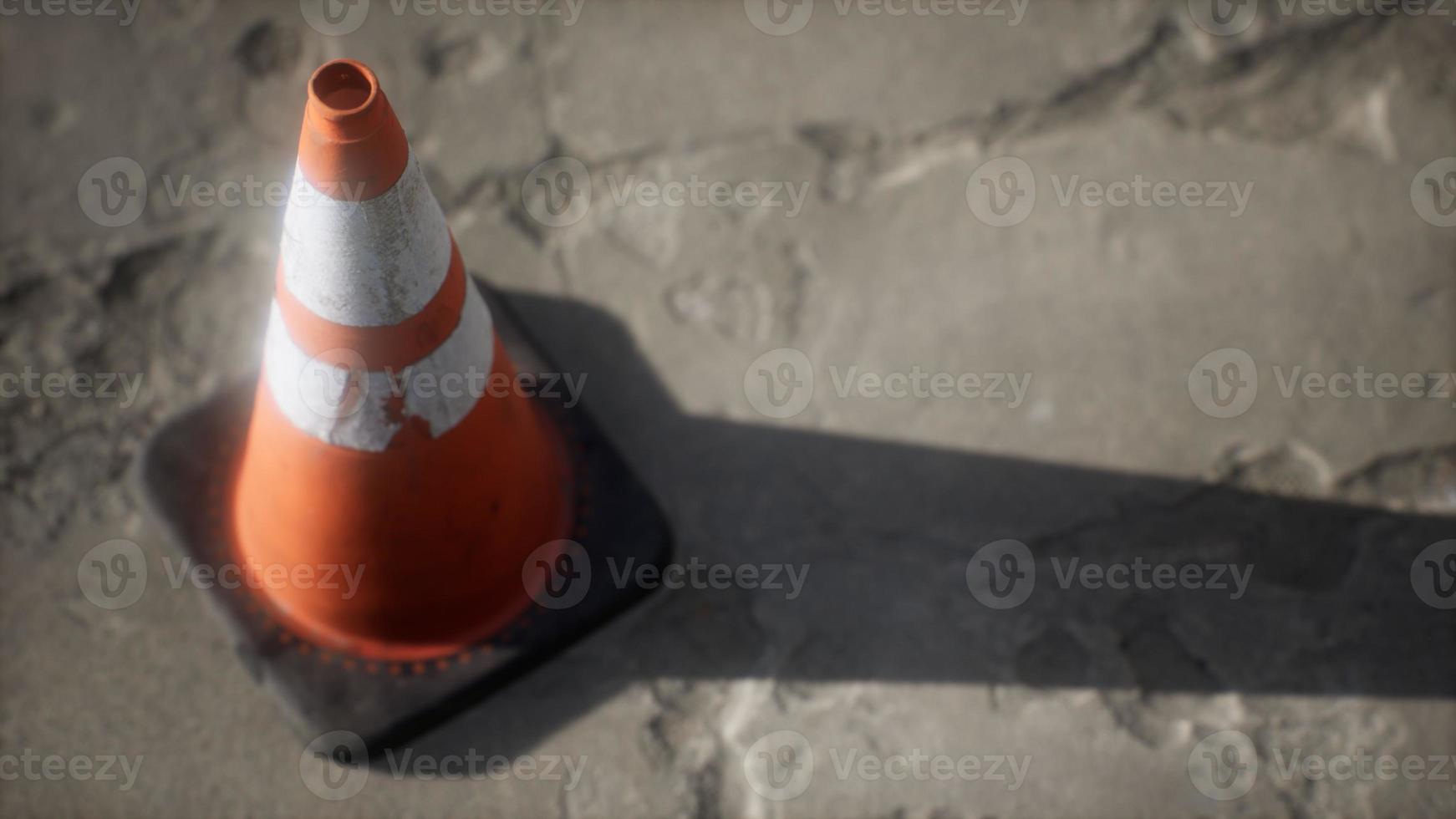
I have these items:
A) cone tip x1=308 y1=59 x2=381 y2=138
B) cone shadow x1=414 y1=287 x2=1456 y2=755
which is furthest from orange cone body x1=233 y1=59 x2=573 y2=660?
cone shadow x1=414 y1=287 x2=1456 y2=755

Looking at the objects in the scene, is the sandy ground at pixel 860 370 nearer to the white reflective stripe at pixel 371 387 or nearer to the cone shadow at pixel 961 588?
the cone shadow at pixel 961 588

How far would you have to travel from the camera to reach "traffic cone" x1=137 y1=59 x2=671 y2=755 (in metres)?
1.48

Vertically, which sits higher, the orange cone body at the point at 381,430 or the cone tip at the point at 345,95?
the cone tip at the point at 345,95

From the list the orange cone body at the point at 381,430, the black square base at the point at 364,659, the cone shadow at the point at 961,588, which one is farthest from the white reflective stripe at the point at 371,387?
the cone shadow at the point at 961,588

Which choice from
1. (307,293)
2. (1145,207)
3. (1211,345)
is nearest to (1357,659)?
(1211,345)

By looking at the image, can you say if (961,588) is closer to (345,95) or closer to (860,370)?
(860,370)

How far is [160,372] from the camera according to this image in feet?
7.49

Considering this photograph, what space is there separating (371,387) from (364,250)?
0.72 feet

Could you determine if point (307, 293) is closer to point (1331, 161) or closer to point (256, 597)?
point (256, 597)

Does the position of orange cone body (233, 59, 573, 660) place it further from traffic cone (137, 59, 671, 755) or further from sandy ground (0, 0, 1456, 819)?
sandy ground (0, 0, 1456, 819)

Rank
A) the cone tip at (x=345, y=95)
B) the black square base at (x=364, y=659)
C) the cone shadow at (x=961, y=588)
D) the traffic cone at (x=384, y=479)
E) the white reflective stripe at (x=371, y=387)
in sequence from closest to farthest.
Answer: the cone tip at (x=345, y=95)
the traffic cone at (x=384, y=479)
the white reflective stripe at (x=371, y=387)
the black square base at (x=364, y=659)
the cone shadow at (x=961, y=588)

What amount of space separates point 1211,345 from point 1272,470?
0.95ft

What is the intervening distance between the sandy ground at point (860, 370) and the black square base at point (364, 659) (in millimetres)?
97

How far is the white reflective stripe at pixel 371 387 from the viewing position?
5.24 feet
